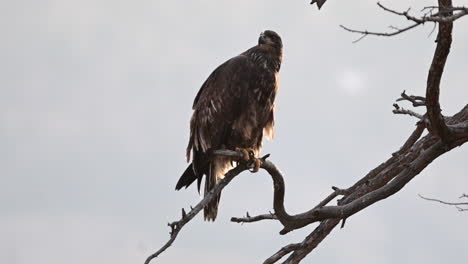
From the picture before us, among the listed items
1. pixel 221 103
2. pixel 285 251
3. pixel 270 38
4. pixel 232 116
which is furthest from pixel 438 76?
pixel 270 38

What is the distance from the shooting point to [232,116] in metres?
8.66

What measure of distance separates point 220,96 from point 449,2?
399 centimetres

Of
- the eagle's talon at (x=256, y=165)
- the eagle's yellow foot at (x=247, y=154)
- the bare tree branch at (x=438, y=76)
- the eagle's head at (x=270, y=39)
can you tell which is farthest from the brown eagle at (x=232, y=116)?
the bare tree branch at (x=438, y=76)

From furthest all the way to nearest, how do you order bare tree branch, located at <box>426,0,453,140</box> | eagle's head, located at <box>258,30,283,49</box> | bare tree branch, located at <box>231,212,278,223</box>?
eagle's head, located at <box>258,30,283,49</box> → bare tree branch, located at <box>231,212,278,223</box> → bare tree branch, located at <box>426,0,453,140</box>

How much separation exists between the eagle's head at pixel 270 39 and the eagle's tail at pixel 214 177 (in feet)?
4.49

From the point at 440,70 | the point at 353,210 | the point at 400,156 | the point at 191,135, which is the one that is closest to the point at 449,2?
the point at 440,70

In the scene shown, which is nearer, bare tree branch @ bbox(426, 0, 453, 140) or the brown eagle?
bare tree branch @ bbox(426, 0, 453, 140)

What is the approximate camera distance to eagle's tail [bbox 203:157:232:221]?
338 inches

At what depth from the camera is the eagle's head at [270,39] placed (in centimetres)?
909

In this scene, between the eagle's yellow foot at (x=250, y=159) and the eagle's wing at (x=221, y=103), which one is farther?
the eagle's wing at (x=221, y=103)

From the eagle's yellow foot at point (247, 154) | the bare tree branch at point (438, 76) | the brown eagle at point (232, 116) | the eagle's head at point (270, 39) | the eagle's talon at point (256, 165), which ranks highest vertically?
the eagle's head at point (270, 39)

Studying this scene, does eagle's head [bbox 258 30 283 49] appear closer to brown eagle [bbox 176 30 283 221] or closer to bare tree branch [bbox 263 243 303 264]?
brown eagle [bbox 176 30 283 221]

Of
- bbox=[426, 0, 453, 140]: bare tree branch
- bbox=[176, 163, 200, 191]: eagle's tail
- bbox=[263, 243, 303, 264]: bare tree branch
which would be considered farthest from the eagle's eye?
bbox=[426, 0, 453, 140]: bare tree branch

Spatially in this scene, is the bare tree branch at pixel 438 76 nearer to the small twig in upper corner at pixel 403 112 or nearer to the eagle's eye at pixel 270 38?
the small twig in upper corner at pixel 403 112
